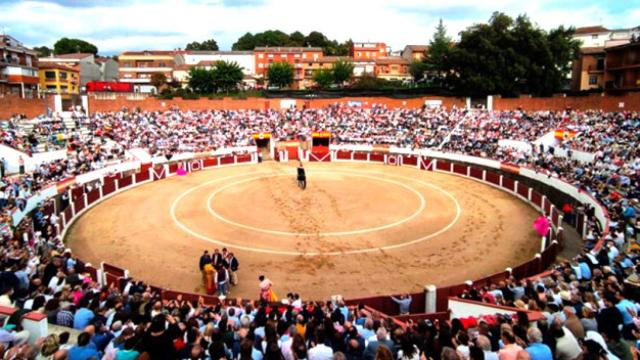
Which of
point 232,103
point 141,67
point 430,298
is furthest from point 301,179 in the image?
point 141,67

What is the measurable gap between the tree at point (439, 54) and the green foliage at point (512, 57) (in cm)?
511

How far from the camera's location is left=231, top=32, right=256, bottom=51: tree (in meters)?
132

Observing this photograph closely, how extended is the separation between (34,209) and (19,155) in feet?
35.8

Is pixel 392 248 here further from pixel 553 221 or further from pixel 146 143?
pixel 146 143

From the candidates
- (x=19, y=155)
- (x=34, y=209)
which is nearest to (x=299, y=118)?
(x=19, y=155)

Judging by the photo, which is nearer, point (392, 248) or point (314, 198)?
point (392, 248)

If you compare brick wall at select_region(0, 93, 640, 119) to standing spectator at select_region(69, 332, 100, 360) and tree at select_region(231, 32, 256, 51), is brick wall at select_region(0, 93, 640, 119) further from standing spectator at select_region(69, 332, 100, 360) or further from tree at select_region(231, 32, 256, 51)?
tree at select_region(231, 32, 256, 51)

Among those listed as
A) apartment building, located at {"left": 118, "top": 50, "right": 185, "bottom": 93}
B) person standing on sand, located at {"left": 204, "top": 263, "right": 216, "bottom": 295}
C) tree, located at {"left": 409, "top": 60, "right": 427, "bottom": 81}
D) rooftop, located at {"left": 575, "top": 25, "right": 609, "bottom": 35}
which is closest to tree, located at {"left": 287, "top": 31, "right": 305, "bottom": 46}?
apartment building, located at {"left": 118, "top": 50, "right": 185, "bottom": 93}

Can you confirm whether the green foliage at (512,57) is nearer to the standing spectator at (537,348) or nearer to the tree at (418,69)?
the tree at (418,69)

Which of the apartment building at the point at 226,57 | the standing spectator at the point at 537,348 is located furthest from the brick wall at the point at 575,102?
the apartment building at the point at 226,57

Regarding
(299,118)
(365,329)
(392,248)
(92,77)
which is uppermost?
(92,77)

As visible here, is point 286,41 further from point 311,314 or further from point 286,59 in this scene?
point 311,314

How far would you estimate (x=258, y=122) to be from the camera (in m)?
53.5

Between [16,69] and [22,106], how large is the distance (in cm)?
1345
